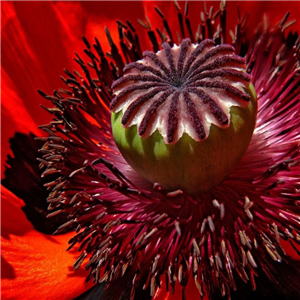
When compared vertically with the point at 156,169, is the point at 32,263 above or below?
below

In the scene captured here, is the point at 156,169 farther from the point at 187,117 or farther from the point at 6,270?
the point at 6,270

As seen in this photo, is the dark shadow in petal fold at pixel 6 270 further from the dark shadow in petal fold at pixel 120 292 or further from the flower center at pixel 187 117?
the flower center at pixel 187 117

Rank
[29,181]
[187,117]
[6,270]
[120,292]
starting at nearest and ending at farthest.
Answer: [187,117] < [120,292] < [6,270] < [29,181]

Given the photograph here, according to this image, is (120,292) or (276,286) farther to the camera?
(120,292)

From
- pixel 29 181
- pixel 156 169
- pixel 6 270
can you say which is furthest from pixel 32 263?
pixel 156 169

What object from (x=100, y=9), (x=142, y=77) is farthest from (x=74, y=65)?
(x=142, y=77)

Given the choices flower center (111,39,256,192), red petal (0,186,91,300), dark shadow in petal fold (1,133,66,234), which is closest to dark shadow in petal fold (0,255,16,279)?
red petal (0,186,91,300)

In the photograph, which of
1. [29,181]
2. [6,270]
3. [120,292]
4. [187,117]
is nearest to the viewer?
[187,117]


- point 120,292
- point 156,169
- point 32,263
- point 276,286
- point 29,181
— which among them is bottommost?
point 276,286

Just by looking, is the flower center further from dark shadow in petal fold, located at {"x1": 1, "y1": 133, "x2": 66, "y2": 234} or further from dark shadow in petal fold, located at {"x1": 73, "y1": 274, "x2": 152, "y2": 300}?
dark shadow in petal fold, located at {"x1": 1, "y1": 133, "x2": 66, "y2": 234}
